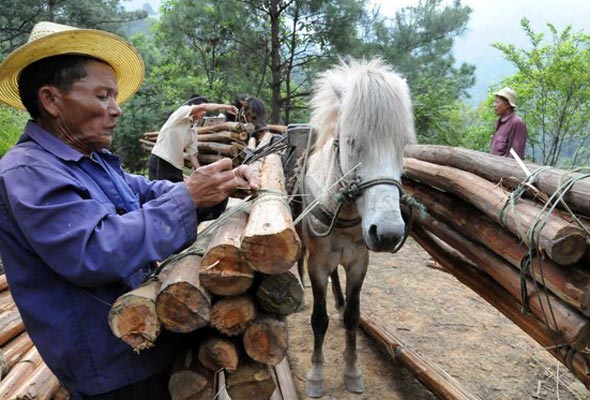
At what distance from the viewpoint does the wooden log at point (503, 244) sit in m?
1.69

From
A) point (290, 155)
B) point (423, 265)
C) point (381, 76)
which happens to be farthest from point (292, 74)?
point (381, 76)

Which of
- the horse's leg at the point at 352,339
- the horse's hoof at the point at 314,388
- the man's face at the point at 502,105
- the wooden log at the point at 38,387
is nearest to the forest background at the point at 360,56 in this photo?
the man's face at the point at 502,105

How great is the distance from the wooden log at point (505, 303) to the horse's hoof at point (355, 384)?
1148mm

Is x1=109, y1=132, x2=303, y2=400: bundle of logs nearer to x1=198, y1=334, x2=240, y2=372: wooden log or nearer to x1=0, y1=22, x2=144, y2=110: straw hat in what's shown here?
x1=198, y1=334, x2=240, y2=372: wooden log

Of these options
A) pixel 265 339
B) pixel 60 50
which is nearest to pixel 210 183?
pixel 265 339

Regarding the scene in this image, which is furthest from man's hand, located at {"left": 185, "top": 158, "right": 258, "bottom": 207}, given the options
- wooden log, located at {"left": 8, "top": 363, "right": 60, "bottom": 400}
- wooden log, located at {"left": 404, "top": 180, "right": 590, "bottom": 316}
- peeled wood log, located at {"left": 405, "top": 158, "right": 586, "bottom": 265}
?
wooden log, located at {"left": 8, "top": 363, "right": 60, "bottom": 400}

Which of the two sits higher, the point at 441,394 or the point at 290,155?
the point at 290,155

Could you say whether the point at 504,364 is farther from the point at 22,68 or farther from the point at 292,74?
the point at 292,74

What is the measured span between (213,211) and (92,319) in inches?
27.7

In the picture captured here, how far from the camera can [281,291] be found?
1.50 m

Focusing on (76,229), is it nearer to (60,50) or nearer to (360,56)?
(60,50)

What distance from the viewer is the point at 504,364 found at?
3645 millimetres

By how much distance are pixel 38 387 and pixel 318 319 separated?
1.91 m

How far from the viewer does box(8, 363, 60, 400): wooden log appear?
6.91 feet
